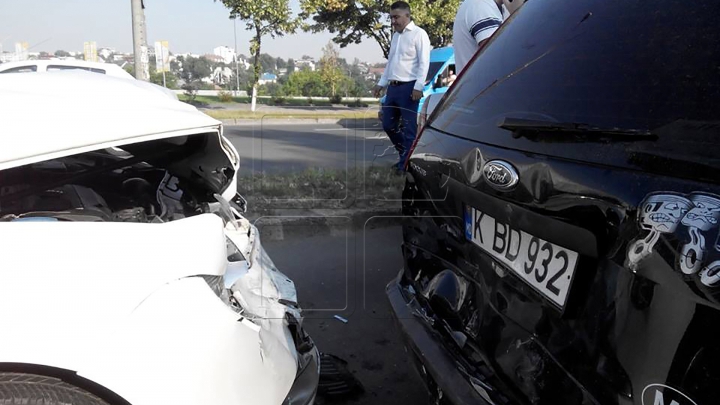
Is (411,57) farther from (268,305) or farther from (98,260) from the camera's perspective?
(98,260)

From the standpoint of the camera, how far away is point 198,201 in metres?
2.63

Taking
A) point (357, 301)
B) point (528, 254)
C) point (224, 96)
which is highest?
point (224, 96)

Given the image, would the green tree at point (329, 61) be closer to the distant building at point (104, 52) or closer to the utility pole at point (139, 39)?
the distant building at point (104, 52)

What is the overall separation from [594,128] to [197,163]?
1817mm

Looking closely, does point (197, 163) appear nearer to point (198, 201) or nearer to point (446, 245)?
point (198, 201)

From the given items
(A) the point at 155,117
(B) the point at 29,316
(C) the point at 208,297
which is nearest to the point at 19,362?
(B) the point at 29,316

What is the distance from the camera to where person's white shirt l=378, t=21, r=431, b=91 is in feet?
19.9

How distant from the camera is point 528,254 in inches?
59.7

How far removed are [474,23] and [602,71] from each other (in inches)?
119

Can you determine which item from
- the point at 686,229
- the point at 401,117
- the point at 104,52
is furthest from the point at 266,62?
the point at 686,229

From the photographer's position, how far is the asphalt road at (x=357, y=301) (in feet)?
9.21

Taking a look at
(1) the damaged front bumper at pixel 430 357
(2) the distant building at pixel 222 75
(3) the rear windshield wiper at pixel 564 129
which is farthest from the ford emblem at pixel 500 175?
(2) the distant building at pixel 222 75

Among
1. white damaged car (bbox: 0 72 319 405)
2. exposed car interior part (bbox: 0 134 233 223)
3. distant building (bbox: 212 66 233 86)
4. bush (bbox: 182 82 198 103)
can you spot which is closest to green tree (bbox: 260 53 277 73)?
distant building (bbox: 212 66 233 86)

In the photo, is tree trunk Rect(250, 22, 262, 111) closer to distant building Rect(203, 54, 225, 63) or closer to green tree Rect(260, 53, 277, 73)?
green tree Rect(260, 53, 277, 73)
